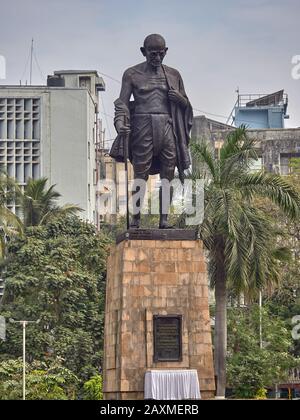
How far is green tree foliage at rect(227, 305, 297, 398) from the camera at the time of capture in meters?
48.8

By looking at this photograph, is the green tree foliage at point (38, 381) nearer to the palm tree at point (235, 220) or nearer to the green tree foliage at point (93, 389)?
the green tree foliage at point (93, 389)

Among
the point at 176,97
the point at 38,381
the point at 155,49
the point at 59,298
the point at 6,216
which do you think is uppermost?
the point at 155,49

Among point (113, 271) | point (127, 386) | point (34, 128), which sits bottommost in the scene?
point (127, 386)

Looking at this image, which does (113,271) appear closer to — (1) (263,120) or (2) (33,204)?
(2) (33,204)

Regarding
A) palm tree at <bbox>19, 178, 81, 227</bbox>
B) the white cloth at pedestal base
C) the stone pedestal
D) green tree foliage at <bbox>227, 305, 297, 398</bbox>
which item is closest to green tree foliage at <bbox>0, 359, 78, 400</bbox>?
green tree foliage at <bbox>227, 305, 297, 398</bbox>

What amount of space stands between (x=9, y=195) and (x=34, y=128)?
1357 cm

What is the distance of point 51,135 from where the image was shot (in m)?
67.0

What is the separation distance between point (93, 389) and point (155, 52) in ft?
53.9

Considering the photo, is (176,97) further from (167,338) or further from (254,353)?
(254,353)

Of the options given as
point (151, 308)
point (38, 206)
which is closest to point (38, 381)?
point (38, 206)

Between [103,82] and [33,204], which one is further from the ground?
[103,82]

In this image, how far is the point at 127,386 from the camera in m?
30.5

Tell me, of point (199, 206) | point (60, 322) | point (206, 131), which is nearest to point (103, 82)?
point (206, 131)

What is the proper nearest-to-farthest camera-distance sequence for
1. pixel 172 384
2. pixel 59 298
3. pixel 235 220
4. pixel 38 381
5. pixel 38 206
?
pixel 172 384 < pixel 235 220 < pixel 38 381 < pixel 59 298 < pixel 38 206
